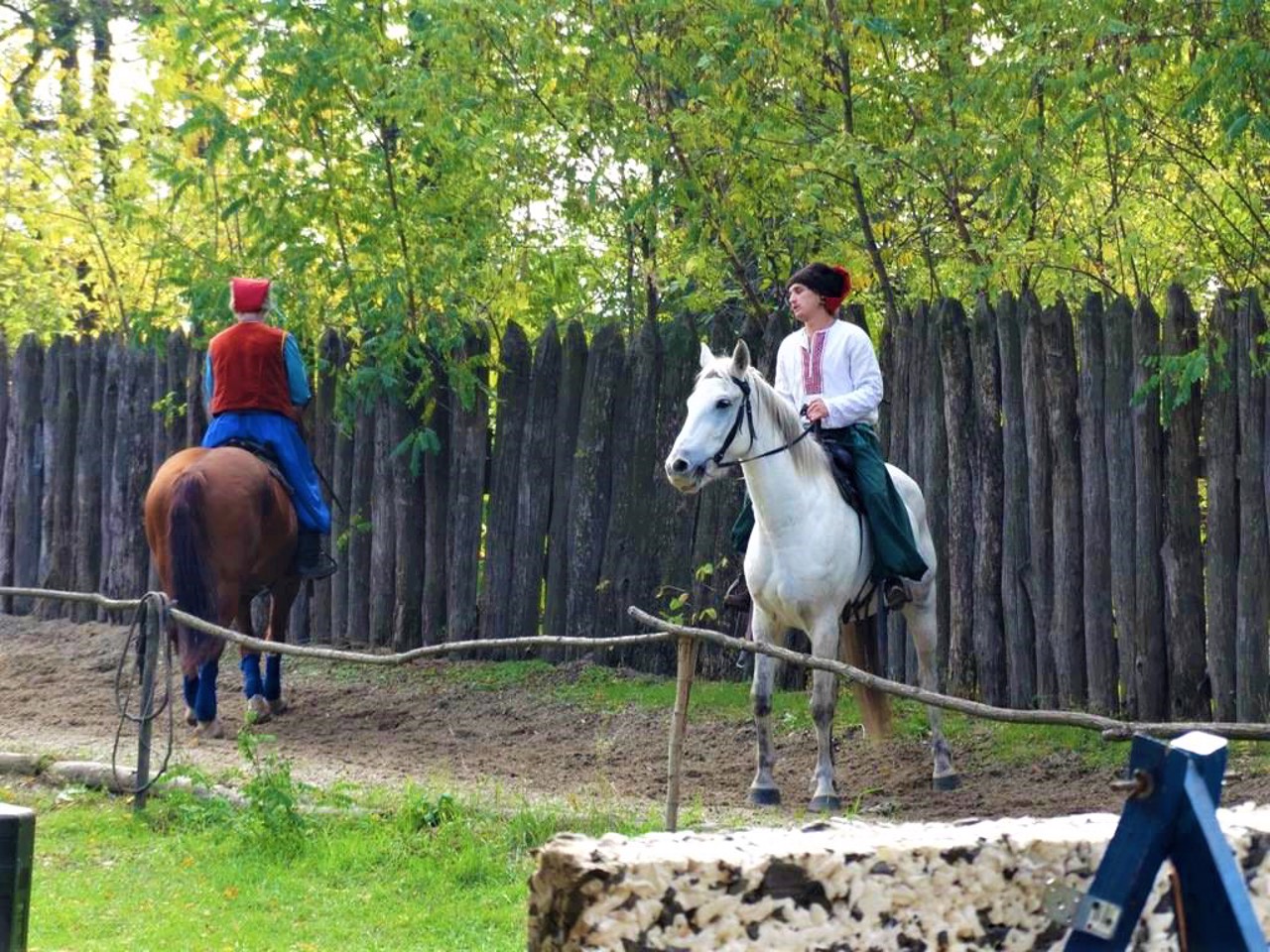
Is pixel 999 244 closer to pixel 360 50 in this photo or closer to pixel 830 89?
pixel 830 89

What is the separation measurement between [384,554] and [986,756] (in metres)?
5.05

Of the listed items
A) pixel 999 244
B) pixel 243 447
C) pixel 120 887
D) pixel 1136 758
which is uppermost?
pixel 999 244

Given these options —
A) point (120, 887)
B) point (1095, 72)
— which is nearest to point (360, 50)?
point (1095, 72)

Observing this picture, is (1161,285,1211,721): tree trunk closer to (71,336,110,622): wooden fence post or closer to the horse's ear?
the horse's ear

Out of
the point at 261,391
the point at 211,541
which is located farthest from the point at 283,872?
the point at 261,391

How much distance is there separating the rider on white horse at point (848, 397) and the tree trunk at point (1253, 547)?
160 centimetres

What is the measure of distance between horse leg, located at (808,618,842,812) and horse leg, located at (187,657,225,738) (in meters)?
3.14

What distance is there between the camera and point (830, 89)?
1138 centimetres

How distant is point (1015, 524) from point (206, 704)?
426 cm

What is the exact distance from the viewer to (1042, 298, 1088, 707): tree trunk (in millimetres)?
9789

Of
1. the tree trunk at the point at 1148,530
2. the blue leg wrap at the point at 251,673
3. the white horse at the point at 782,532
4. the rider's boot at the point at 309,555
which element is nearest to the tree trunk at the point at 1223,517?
the tree trunk at the point at 1148,530

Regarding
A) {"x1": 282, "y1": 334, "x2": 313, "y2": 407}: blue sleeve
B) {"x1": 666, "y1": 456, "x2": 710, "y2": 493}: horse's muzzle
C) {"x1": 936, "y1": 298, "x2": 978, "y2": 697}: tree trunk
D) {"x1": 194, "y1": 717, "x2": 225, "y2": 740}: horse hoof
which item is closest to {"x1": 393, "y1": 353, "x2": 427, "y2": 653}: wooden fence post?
{"x1": 282, "y1": 334, "x2": 313, "y2": 407}: blue sleeve

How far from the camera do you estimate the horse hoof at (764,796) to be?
27.5 feet

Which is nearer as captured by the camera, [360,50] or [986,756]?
[986,756]
